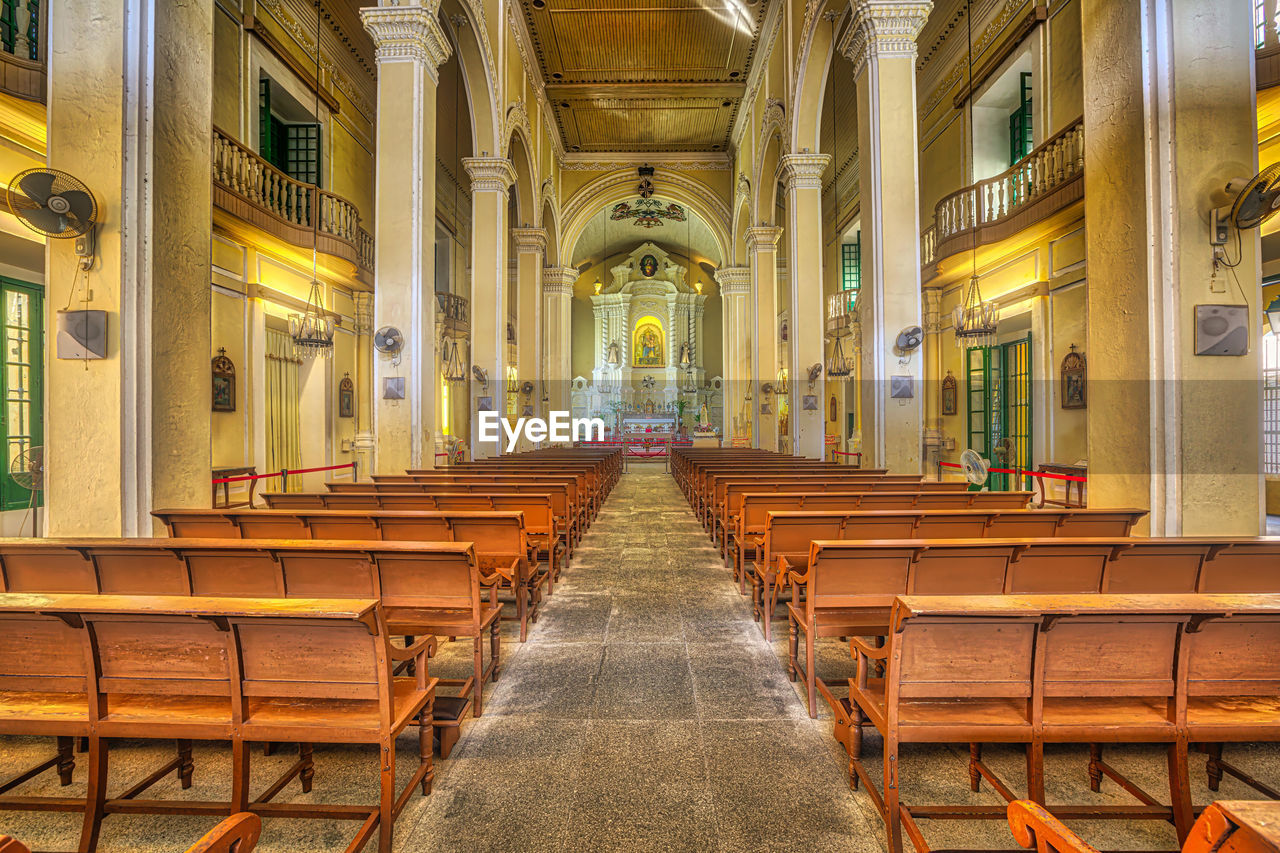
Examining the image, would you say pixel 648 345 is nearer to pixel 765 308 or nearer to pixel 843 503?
pixel 765 308

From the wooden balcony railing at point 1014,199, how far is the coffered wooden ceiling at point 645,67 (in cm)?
670

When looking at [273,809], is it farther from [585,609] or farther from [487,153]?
[487,153]

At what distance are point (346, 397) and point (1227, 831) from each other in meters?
13.3

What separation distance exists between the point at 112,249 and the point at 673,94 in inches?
610

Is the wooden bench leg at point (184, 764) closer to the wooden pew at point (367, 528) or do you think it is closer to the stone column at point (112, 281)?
the wooden pew at point (367, 528)

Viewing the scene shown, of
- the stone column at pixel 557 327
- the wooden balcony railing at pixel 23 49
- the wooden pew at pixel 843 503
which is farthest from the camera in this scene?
the stone column at pixel 557 327

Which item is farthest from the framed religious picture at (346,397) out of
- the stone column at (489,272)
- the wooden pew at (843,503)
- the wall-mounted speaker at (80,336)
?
the wooden pew at (843,503)

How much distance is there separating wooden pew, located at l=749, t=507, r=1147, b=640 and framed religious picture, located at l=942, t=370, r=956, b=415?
802 centimetres

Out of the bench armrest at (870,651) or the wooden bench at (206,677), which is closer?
the wooden bench at (206,677)

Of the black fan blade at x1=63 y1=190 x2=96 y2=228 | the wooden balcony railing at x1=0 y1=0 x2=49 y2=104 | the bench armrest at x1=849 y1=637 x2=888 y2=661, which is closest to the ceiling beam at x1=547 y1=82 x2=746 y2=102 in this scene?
the wooden balcony railing at x1=0 y1=0 x2=49 y2=104

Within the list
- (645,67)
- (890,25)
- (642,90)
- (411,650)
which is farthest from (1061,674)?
(642,90)

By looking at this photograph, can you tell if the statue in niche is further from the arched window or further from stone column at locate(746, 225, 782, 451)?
the arched window

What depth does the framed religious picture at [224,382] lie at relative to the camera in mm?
8234

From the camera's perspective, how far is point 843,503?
4539 millimetres
